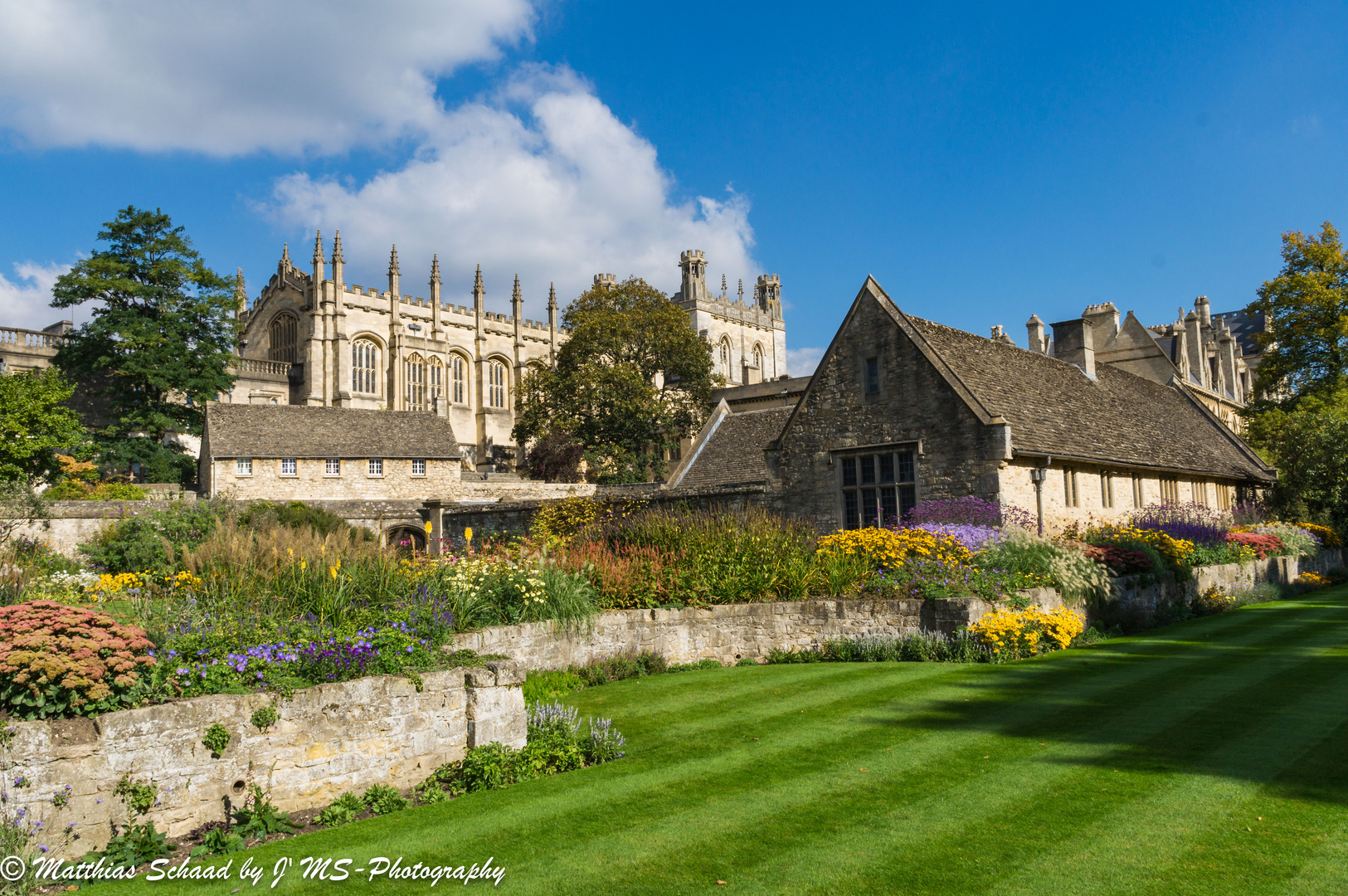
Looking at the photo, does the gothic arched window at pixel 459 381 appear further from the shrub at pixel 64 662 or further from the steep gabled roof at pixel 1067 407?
the shrub at pixel 64 662

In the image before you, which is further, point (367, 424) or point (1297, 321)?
point (367, 424)

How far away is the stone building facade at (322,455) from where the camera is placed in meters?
38.1

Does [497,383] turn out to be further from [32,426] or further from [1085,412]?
[1085,412]

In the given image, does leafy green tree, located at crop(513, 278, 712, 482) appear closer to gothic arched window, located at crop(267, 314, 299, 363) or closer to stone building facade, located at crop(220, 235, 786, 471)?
stone building facade, located at crop(220, 235, 786, 471)

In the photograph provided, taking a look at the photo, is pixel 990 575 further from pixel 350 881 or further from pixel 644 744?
pixel 350 881

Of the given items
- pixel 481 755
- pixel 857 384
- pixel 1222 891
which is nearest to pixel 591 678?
pixel 481 755

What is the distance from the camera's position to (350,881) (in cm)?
541

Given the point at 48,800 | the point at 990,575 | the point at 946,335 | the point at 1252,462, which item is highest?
the point at 946,335

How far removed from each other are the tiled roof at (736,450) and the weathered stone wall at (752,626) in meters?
13.2

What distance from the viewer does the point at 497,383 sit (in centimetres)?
7575

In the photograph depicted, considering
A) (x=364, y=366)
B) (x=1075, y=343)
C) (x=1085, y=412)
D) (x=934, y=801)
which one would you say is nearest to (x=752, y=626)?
(x=934, y=801)

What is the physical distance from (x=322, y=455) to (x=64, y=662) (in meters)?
35.5

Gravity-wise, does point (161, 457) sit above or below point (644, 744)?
above

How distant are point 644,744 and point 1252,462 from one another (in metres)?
28.4
